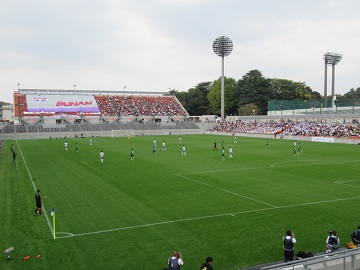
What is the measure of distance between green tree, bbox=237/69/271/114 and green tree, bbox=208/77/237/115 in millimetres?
5416

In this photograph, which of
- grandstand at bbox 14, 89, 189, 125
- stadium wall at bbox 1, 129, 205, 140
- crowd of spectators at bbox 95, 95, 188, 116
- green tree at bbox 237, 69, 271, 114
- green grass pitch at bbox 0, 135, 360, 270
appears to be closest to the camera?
green grass pitch at bbox 0, 135, 360, 270

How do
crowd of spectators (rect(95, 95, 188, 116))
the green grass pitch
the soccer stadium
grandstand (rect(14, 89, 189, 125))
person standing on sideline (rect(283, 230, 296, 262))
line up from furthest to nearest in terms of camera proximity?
crowd of spectators (rect(95, 95, 188, 116)) → grandstand (rect(14, 89, 189, 125)) → the green grass pitch → the soccer stadium → person standing on sideline (rect(283, 230, 296, 262))

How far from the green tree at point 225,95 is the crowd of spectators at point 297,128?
103ft

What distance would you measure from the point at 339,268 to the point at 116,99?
10387 centimetres

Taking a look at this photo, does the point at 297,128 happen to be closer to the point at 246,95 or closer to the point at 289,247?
the point at 246,95

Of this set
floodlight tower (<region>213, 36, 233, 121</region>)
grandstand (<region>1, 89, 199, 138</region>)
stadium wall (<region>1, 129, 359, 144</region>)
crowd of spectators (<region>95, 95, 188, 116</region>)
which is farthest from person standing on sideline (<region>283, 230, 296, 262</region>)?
crowd of spectators (<region>95, 95, 188, 116</region>)

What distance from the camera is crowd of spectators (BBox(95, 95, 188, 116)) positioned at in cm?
10288

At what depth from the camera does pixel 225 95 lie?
125m

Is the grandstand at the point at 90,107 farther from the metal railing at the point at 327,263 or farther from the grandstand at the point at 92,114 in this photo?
the metal railing at the point at 327,263

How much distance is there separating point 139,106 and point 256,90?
3988 centimetres

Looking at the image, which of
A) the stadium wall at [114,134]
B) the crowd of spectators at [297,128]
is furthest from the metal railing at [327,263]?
the stadium wall at [114,134]

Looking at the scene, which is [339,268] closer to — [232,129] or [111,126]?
[232,129]

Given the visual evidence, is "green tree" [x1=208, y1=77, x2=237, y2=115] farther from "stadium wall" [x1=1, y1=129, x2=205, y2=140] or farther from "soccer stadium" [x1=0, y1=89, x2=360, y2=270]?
"soccer stadium" [x1=0, y1=89, x2=360, y2=270]

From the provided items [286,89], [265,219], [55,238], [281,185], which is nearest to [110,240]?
[55,238]
